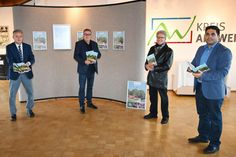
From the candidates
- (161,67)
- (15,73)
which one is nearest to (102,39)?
(161,67)

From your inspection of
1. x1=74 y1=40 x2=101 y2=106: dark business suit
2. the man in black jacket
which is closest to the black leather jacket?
the man in black jacket

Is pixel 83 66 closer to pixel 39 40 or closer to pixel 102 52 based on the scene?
pixel 102 52

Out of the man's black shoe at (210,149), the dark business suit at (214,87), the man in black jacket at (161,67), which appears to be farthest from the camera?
the man in black jacket at (161,67)

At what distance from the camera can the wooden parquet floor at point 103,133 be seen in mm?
3119

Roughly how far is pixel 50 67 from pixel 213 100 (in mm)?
3780

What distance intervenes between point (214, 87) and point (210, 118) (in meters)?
0.42

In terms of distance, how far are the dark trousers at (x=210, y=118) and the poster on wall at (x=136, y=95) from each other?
5.51ft

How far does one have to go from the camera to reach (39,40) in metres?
5.34

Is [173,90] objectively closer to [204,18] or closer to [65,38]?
[204,18]

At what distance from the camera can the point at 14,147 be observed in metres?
3.23

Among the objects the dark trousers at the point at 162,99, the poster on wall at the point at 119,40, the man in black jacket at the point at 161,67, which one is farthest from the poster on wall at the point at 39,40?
the dark trousers at the point at 162,99

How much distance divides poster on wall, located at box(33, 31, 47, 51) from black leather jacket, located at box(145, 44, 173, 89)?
2.60 m

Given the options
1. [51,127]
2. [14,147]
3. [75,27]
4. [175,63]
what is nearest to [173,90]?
[175,63]

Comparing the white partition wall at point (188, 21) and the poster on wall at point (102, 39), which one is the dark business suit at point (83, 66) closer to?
the poster on wall at point (102, 39)
